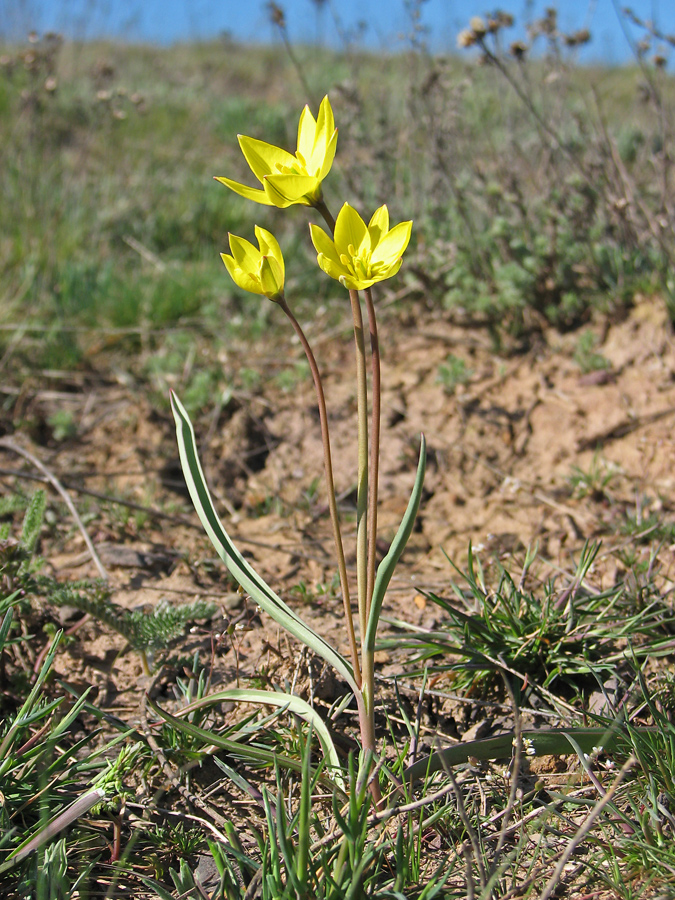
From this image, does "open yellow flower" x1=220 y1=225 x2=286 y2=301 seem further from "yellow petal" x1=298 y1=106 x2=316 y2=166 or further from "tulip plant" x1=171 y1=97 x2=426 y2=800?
"yellow petal" x1=298 y1=106 x2=316 y2=166

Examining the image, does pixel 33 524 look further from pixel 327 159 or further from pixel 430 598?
pixel 327 159

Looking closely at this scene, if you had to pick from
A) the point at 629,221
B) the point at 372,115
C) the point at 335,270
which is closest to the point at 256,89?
the point at 372,115

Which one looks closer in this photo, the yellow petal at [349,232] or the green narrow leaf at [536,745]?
the yellow petal at [349,232]

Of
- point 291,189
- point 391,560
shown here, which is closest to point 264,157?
point 291,189

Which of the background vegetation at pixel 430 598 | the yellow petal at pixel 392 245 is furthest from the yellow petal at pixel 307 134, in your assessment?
the background vegetation at pixel 430 598

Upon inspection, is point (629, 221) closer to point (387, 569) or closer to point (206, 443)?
point (206, 443)

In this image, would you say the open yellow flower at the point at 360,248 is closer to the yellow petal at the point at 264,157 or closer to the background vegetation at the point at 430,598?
the yellow petal at the point at 264,157

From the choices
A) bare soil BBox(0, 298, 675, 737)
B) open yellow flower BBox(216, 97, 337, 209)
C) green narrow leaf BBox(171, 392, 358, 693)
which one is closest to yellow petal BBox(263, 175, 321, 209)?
open yellow flower BBox(216, 97, 337, 209)
